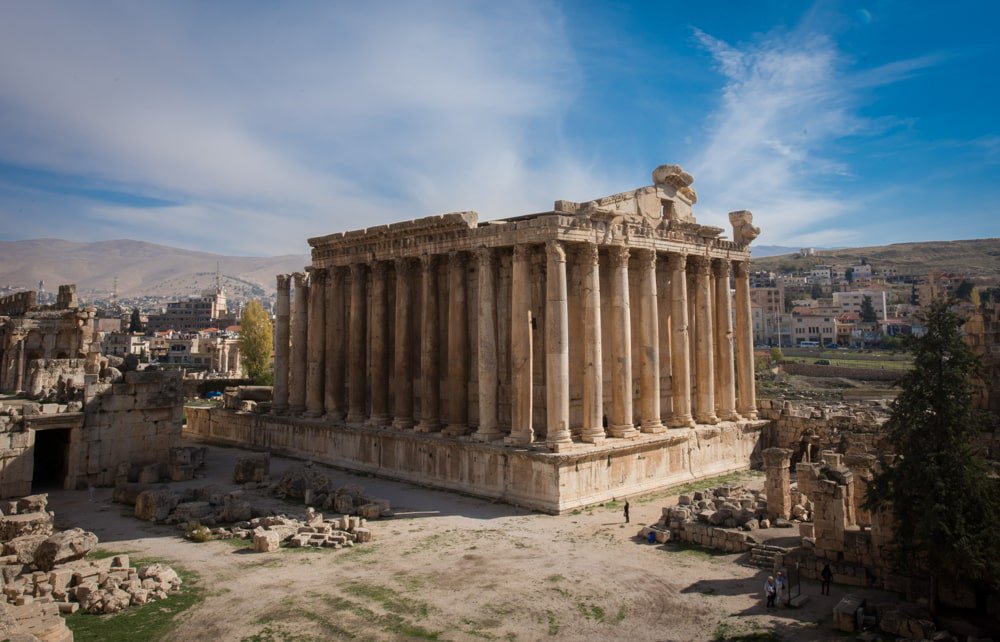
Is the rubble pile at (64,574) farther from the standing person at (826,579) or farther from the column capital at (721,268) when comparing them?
the column capital at (721,268)

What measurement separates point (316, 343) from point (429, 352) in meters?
8.88

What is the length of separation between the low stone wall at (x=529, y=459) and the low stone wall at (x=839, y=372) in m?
51.2

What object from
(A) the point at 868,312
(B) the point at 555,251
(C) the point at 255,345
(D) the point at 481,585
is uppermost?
(A) the point at 868,312

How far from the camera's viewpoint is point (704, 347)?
91.7 feet

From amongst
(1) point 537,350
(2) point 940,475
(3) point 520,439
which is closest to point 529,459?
(3) point 520,439

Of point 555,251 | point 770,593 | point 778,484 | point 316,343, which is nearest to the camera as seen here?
point 770,593

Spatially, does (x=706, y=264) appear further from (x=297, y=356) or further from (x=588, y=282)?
(x=297, y=356)

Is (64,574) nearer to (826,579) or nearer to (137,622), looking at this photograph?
(137,622)

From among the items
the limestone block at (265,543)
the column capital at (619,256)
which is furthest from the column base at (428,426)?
the column capital at (619,256)

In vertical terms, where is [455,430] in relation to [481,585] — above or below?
above

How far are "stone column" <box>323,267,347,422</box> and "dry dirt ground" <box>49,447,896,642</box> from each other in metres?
11.2

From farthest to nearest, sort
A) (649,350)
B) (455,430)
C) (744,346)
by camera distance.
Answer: (744,346), (649,350), (455,430)

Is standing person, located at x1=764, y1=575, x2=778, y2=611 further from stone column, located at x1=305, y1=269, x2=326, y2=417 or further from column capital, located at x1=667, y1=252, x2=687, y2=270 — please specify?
stone column, located at x1=305, y1=269, x2=326, y2=417

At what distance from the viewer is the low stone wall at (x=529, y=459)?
69.2 feet
